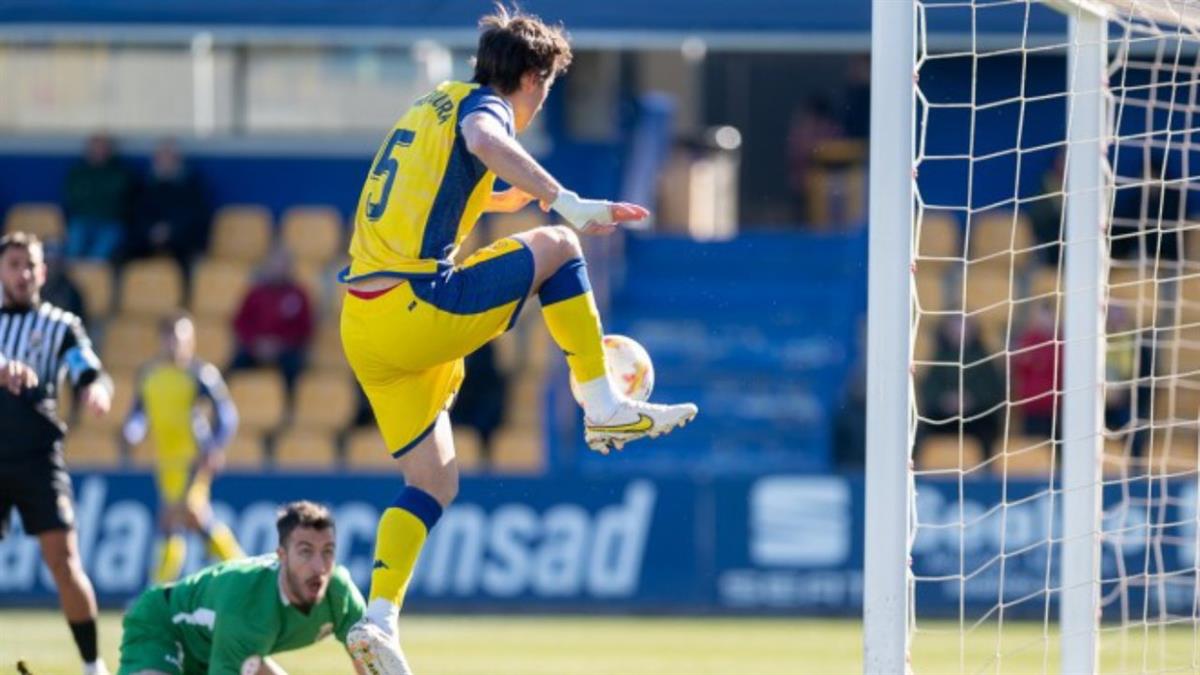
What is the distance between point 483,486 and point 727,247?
331cm

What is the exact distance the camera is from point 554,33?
20.4ft

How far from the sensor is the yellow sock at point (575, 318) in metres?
6.13

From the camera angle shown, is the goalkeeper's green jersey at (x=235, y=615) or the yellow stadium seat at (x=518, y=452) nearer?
the goalkeeper's green jersey at (x=235, y=615)

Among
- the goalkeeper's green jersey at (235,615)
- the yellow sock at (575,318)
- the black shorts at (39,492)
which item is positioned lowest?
the goalkeeper's green jersey at (235,615)

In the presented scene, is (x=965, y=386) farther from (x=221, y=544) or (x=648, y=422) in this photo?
(x=648, y=422)

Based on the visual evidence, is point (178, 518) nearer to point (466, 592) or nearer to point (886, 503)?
point (466, 592)

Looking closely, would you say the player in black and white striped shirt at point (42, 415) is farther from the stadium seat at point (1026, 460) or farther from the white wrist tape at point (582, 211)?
the stadium seat at point (1026, 460)

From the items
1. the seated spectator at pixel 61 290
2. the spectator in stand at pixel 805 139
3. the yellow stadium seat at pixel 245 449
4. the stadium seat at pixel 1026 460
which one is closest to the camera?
the stadium seat at pixel 1026 460

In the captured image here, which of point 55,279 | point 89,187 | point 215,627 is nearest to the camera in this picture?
point 215,627

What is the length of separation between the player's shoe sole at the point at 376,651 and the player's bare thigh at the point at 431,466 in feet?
1.55

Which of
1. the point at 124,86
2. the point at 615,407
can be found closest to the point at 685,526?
the point at 124,86

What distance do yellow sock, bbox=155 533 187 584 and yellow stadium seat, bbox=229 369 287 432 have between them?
1788 mm

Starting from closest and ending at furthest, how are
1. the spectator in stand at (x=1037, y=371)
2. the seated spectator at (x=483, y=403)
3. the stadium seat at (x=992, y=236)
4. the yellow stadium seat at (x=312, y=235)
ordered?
the spectator in stand at (x=1037, y=371)
the seated spectator at (x=483, y=403)
the stadium seat at (x=992, y=236)
the yellow stadium seat at (x=312, y=235)

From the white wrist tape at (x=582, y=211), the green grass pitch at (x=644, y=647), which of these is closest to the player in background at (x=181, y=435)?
the green grass pitch at (x=644, y=647)
